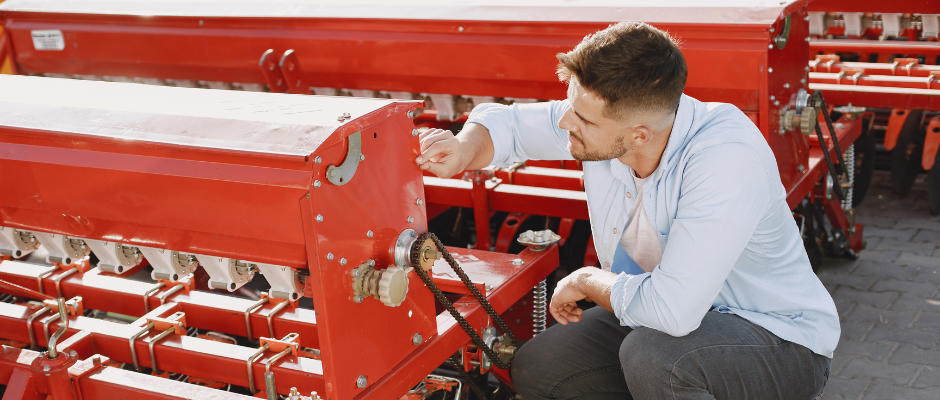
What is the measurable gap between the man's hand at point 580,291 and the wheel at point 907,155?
9.46ft

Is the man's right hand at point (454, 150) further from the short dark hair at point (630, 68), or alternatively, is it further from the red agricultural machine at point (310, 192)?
the short dark hair at point (630, 68)

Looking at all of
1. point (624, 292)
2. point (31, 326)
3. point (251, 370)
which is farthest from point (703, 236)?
point (31, 326)

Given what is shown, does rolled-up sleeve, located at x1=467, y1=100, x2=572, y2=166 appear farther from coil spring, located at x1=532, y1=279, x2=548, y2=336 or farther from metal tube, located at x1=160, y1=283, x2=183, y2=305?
metal tube, located at x1=160, y1=283, x2=183, y2=305

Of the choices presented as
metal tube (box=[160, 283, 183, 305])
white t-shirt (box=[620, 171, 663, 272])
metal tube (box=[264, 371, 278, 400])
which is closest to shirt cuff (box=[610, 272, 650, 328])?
white t-shirt (box=[620, 171, 663, 272])

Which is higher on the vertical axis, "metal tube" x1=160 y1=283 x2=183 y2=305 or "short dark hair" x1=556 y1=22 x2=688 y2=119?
"short dark hair" x1=556 y1=22 x2=688 y2=119

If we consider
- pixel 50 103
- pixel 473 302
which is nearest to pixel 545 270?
pixel 473 302

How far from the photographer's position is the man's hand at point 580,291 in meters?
1.80

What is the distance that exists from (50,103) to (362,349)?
0.89 meters

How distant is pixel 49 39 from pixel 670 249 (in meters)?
3.51

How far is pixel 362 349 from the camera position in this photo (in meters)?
1.63

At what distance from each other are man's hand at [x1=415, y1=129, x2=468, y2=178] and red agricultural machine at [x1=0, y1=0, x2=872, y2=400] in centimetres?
7

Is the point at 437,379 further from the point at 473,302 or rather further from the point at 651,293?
the point at 651,293

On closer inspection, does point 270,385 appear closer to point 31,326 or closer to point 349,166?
point 349,166

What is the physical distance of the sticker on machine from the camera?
3.95 meters
